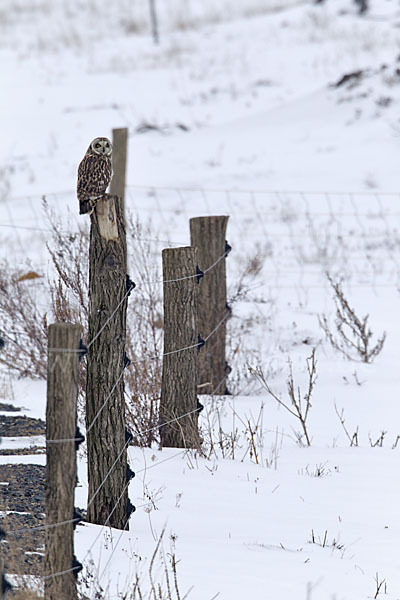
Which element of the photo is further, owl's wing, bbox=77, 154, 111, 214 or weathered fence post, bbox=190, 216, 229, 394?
weathered fence post, bbox=190, 216, 229, 394

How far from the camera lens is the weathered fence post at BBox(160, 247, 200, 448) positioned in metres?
4.97

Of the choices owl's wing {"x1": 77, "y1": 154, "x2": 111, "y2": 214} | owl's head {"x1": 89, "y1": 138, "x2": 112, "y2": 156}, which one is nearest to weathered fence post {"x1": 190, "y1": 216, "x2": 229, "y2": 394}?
owl's head {"x1": 89, "y1": 138, "x2": 112, "y2": 156}

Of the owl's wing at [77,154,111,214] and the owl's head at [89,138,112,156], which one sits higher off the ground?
the owl's head at [89,138,112,156]

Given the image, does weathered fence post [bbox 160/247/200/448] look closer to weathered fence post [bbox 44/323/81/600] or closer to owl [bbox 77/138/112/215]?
owl [bbox 77/138/112/215]

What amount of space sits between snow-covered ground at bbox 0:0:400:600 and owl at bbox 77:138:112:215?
1.53 metres

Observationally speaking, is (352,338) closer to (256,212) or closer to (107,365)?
(107,365)

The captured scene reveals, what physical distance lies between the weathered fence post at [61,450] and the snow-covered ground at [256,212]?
20cm

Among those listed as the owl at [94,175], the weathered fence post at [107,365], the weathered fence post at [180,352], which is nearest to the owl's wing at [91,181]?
the owl at [94,175]

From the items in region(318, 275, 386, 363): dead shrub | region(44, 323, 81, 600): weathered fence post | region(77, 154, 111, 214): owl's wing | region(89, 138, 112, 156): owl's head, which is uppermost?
region(89, 138, 112, 156): owl's head

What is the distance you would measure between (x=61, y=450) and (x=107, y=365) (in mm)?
805

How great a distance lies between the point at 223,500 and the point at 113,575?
1.11 m

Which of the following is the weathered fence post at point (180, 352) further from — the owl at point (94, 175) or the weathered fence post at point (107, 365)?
the weathered fence post at point (107, 365)

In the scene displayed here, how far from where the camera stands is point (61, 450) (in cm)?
288

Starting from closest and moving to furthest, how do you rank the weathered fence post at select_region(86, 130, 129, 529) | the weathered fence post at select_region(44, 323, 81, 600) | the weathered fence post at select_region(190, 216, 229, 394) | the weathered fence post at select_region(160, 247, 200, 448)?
1. the weathered fence post at select_region(44, 323, 81, 600)
2. the weathered fence post at select_region(86, 130, 129, 529)
3. the weathered fence post at select_region(160, 247, 200, 448)
4. the weathered fence post at select_region(190, 216, 229, 394)
